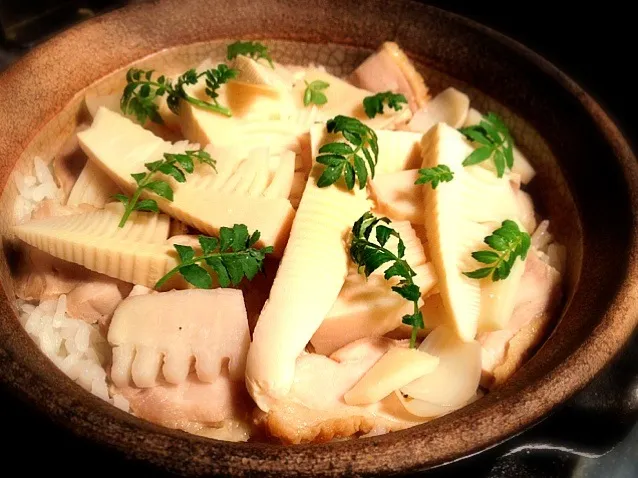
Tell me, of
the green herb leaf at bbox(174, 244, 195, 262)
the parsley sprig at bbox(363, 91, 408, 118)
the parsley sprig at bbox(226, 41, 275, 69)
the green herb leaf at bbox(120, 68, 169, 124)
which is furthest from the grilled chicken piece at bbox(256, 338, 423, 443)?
the parsley sprig at bbox(226, 41, 275, 69)

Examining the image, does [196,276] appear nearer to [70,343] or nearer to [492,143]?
[70,343]

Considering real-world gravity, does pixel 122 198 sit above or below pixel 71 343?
above

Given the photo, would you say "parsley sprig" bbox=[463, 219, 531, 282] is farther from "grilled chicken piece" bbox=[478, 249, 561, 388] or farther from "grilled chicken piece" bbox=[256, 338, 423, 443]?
"grilled chicken piece" bbox=[256, 338, 423, 443]

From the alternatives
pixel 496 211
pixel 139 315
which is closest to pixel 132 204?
pixel 139 315

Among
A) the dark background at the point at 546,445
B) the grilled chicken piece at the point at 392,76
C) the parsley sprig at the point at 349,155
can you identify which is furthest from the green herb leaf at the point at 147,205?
the grilled chicken piece at the point at 392,76

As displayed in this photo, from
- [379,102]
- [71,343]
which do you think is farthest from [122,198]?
[379,102]

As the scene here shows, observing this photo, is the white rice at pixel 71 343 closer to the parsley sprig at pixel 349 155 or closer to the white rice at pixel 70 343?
the white rice at pixel 70 343
